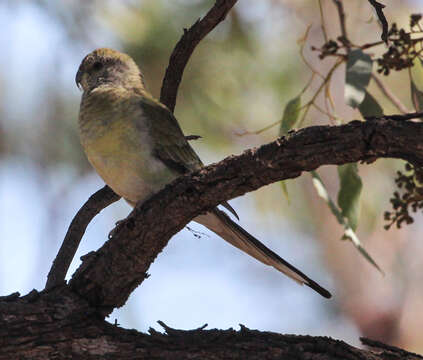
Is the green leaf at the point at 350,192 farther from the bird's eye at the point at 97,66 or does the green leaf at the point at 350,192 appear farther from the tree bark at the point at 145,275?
the bird's eye at the point at 97,66

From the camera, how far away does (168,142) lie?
3342 millimetres

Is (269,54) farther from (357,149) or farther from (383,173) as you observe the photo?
(357,149)

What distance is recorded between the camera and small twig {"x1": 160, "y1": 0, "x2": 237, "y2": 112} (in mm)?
3420

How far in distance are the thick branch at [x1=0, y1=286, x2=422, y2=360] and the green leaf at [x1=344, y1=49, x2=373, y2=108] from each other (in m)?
1.16

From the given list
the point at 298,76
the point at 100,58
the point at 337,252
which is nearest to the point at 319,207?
the point at 337,252

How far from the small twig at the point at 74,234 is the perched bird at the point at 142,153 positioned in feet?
1.13

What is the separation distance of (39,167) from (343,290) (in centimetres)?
289

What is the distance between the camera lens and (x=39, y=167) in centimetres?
634

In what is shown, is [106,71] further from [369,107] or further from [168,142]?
[369,107]

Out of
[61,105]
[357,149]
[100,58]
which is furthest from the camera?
[61,105]

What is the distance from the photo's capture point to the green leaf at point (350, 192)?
344 centimetres

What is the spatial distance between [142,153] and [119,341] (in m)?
0.90

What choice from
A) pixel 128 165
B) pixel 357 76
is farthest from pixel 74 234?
pixel 357 76

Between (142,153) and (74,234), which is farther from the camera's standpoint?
(74,234)
